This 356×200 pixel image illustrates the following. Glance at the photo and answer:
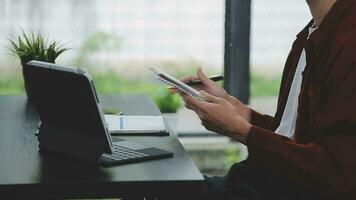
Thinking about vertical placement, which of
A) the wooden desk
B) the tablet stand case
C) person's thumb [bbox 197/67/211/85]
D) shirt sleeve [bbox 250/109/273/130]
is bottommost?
shirt sleeve [bbox 250/109/273/130]

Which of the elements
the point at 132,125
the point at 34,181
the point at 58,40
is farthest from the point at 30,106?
the point at 34,181

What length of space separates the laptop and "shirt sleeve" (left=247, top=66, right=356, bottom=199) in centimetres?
28

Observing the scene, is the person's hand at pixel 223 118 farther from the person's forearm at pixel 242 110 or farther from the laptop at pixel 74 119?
the person's forearm at pixel 242 110

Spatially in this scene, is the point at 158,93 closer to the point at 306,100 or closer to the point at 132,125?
the point at 132,125

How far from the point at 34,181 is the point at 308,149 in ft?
2.01

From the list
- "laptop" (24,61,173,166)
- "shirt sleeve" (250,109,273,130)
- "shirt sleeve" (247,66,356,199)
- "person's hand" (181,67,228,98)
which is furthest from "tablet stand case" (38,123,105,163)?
"shirt sleeve" (250,109,273,130)

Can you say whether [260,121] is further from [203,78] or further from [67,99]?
[67,99]

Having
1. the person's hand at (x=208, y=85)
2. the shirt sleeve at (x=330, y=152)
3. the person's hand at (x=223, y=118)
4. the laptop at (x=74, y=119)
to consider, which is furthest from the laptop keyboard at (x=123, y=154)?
the person's hand at (x=208, y=85)

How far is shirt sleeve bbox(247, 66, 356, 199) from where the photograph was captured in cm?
134

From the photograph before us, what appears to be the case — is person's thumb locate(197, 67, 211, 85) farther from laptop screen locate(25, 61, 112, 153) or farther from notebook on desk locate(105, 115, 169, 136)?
laptop screen locate(25, 61, 112, 153)

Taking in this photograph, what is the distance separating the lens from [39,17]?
2.88 m

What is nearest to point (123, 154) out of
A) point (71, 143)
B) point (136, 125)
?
point (71, 143)

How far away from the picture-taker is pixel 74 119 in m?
1.33

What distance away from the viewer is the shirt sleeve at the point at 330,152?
134 centimetres
